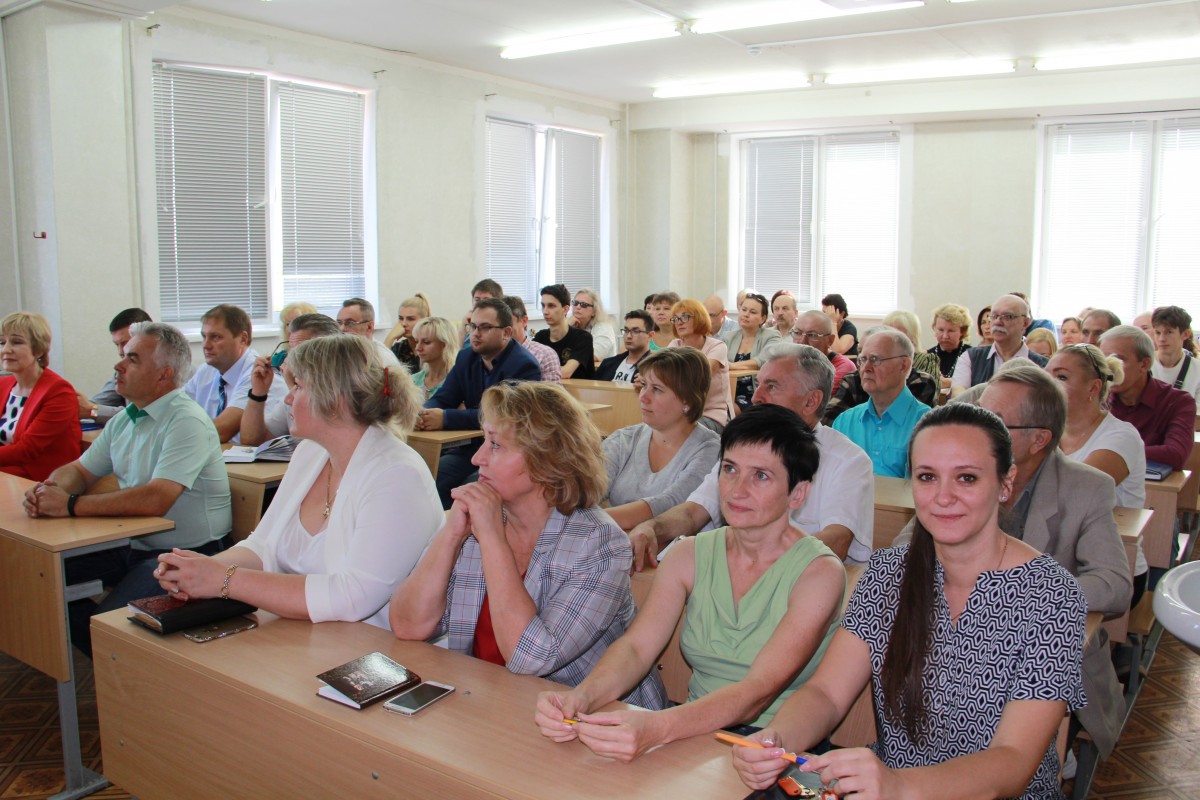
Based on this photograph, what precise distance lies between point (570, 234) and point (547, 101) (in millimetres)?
1457

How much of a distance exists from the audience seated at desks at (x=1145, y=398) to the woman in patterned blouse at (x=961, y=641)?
2764 millimetres

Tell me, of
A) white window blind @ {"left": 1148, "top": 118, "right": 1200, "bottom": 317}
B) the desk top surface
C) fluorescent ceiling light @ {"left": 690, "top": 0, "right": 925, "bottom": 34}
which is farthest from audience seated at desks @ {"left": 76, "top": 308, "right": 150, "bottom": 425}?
white window blind @ {"left": 1148, "top": 118, "right": 1200, "bottom": 317}

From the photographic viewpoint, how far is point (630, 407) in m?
6.07

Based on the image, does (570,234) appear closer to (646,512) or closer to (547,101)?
(547,101)

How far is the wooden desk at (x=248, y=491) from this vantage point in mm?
3686

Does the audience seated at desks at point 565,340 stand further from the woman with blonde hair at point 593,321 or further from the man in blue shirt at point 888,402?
the man in blue shirt at point 888,402

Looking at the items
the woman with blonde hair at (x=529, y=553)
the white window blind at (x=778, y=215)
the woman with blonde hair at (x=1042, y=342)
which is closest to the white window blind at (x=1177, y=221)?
the white window blind at (x=778, y=215)

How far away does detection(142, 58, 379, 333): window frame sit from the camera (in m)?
6.45

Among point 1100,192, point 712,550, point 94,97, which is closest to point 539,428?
point 712,550

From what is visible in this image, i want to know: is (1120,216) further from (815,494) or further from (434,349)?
(815,494)

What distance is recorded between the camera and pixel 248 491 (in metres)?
3.73

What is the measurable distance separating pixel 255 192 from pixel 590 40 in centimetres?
298

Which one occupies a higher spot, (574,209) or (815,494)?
(574,209)

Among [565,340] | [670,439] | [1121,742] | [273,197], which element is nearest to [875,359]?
[670,439]
